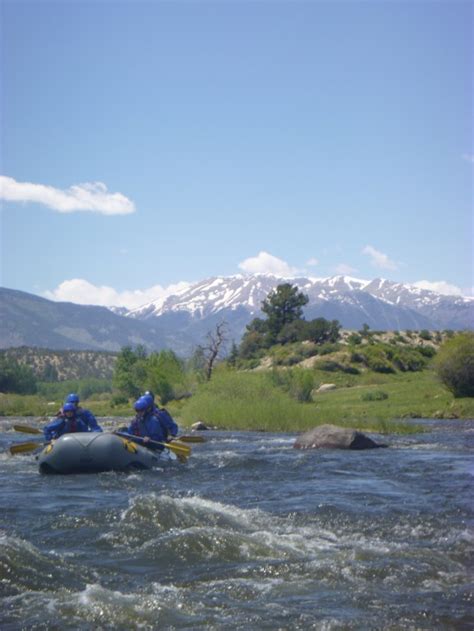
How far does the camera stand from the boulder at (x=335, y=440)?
24.8 metres

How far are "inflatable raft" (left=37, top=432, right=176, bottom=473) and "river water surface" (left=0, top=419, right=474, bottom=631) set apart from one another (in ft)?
1.51

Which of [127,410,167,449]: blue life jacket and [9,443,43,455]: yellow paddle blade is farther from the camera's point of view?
[9,443,43,455]: yellow paddle blade

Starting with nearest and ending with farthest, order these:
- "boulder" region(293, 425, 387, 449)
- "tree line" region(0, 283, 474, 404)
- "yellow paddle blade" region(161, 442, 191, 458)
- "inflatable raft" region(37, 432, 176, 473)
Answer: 1. "inflatable raft" region(37, 432, 176, 473)
2. "yellow paddle blade" region(161, 442, 191, 458)
3. "boulder" region(293, 425, 387, 449)
4. "tree line" region(0, 283, 474, 404)

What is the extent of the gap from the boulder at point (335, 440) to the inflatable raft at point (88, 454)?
7.29 metres

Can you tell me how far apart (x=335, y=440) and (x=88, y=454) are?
8.90 meters

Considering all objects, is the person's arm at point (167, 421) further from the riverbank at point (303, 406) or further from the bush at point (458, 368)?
the bush at point (458, 368)

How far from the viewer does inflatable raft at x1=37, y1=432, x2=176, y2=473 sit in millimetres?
→ 18703

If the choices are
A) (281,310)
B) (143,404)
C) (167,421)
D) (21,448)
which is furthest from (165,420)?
(281,310)

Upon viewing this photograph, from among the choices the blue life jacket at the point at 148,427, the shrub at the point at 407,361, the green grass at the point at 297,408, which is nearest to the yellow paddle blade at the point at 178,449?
the blue life jacket at the point at 148,427

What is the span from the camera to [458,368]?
42875 mm

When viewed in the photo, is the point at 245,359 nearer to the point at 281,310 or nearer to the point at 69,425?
the point at 281,310

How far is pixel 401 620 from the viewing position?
313 inches

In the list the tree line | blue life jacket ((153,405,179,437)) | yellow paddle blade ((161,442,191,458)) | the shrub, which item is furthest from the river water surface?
the shrub

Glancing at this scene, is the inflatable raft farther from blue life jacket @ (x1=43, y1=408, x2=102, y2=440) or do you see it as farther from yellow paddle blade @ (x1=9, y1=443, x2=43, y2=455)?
yellow paddle blade @ (x1=9, y1=443, x2=43, y2=455)
